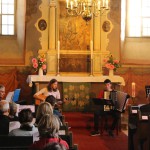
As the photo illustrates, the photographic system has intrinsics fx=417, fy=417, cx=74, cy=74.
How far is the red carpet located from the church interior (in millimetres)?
440

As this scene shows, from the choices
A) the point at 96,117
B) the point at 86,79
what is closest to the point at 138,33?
the point at 86,79

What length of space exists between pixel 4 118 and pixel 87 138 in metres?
4.61

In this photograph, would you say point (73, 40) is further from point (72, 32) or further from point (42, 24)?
point (42, 24)

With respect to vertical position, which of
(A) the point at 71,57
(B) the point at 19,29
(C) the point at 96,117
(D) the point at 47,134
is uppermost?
(B) the point at 19,29

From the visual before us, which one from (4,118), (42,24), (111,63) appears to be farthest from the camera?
(42,24)

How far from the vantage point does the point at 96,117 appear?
37.0ft

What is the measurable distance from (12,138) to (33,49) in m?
10.9

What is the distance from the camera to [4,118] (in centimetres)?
614

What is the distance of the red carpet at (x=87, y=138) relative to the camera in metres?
9.35

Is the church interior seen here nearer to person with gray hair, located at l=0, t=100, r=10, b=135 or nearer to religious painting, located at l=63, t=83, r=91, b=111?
religious painting, located at l=63, t=83, r=91, b=111

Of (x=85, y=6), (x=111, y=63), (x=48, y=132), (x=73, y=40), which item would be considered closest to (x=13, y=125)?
(x=48, y=132)

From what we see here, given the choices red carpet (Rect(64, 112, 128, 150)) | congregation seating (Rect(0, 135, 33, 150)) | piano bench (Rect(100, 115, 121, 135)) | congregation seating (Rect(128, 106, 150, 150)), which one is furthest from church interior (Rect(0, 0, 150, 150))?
congregation seating (Rect(0, 135, 33, 150))

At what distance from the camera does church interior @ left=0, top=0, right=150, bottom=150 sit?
13.8 m

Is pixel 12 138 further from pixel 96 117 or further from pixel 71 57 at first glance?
pixel 71 57
